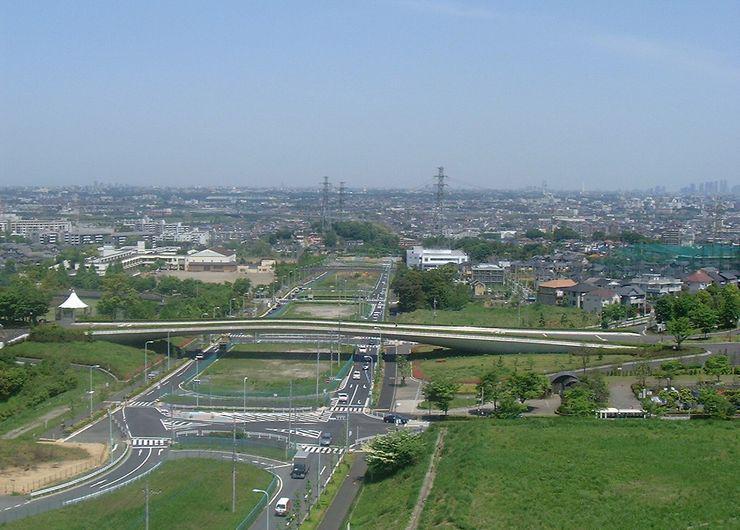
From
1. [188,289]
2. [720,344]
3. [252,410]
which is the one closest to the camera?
[252,410]

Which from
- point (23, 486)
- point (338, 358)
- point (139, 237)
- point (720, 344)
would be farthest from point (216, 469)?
Answer: point (139, 237)

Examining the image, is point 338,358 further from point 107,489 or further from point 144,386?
point 107,489

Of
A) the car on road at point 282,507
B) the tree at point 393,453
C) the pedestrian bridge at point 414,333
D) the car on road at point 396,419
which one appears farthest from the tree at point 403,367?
the car on road at point 282,507

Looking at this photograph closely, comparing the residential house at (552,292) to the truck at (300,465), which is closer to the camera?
the truck at (300,465)

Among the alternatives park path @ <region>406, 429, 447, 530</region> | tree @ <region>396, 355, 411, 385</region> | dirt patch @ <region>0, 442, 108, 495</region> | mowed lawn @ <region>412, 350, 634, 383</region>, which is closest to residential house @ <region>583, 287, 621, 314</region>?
mowed lawn @ <region>412, 350, 634, 383</region>

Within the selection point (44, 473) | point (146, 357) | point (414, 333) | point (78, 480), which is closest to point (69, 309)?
point (146, 357)

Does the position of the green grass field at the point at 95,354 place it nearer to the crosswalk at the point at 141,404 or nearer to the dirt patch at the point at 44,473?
the crosswalk at the point at 141,404

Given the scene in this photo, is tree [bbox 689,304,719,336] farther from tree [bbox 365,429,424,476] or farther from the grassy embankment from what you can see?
tree [bbox 365,429,424,476]
